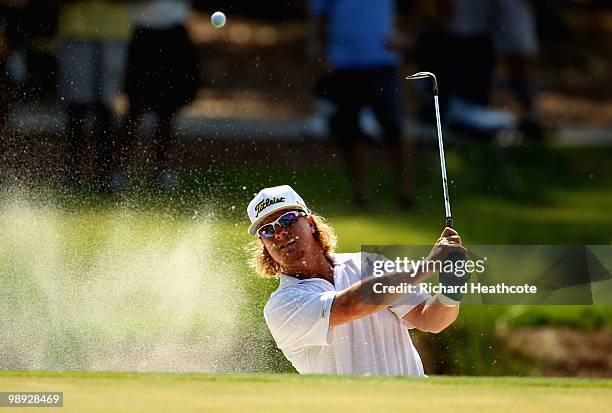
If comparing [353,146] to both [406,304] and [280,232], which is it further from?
[406,304]

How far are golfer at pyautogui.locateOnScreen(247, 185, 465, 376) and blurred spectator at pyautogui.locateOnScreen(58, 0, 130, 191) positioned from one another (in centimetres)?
332

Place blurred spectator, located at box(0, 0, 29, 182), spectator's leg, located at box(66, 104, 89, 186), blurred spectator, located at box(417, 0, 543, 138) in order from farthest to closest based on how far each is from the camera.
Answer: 1. blurred spectator, located at box(417, 0, 543, 138)
2. blurred spectator, located at box(0, 0, 29, 182)
3. spectator's leg, located at box(66, 104, 89, 186)

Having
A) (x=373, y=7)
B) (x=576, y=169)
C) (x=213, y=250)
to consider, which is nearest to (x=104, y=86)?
(x=373, y=7)

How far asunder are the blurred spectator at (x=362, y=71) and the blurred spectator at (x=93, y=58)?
3.75 feet

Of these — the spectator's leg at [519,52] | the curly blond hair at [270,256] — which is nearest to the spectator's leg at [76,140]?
the curly blond hair at [270,256]

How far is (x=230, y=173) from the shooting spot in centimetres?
796

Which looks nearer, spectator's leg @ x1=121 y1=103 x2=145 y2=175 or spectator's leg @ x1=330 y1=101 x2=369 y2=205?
spectator's leg @ x1=121 y1=103 x2=145 y2=175

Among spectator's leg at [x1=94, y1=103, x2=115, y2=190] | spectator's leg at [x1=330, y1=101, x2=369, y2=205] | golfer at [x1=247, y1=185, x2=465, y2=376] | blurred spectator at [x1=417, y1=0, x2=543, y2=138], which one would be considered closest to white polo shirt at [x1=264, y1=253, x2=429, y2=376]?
golfer at [x1=247, y1=185, x2=465, y2=376]

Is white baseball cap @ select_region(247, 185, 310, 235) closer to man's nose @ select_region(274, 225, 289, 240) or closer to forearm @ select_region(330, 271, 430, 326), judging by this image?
man's nose @ select_region(274, 225, 289, 240)

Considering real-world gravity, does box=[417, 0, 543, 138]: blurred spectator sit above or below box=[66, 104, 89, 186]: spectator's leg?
above

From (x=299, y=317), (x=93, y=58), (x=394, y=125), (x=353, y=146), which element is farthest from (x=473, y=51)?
(x=299, y=317)

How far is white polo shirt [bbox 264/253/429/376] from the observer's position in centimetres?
423

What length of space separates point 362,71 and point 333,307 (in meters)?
3.66

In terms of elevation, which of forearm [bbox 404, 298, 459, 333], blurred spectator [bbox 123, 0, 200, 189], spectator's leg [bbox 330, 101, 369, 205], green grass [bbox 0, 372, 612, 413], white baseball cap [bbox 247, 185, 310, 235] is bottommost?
green grass [bbox 0, 372, 612, 413]
